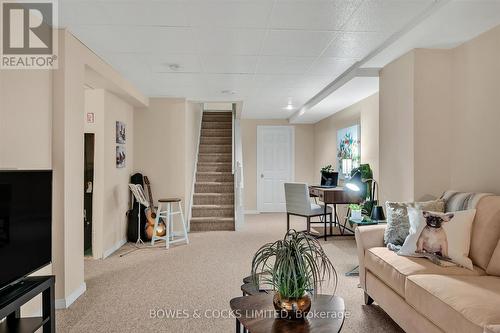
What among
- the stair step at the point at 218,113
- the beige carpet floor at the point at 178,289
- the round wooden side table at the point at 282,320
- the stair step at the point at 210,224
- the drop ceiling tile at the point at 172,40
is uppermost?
the stair step at the point at 218,113

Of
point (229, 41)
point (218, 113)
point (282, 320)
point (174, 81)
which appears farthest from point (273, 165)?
point (282, 320)

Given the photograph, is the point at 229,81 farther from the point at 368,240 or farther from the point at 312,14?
the point at 368,240

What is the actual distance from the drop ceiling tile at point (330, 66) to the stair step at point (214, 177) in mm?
3196

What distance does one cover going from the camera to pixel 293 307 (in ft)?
4.93

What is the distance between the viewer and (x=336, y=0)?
7.50 feet

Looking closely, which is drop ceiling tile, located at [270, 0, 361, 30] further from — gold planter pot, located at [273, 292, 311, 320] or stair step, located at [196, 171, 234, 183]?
stair step, located at [196, 171, 234, 183]

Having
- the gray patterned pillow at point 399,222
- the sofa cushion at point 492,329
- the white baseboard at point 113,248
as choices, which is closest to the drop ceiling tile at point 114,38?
the white baseboard at point 113,248

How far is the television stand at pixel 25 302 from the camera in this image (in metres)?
1.53

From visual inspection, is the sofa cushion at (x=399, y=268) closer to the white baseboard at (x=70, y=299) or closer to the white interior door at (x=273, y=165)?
the white baseboard at (x=70, y=299)

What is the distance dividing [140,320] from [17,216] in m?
1.27

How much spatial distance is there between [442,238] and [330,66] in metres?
2.32

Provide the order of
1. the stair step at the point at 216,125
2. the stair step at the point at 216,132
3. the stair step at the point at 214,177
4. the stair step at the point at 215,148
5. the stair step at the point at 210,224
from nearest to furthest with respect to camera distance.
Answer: the stair step at the point at 210,224 < the stair step at the point at 214,177 < the stair step at the point at 215,148 < the stair step at the point at 216,132 < the stair step at the point at 216,125

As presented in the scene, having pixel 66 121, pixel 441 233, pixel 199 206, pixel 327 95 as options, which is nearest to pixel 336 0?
pixel 441 233

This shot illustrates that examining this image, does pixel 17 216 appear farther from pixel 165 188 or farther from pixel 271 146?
pixel 271 146
